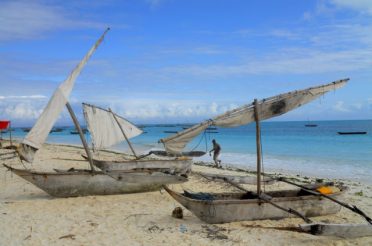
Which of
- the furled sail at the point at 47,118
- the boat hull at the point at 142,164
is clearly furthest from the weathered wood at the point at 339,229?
the boat hull at the point at 142,164

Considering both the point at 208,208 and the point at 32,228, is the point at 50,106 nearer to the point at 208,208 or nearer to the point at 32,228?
the point at 32,228

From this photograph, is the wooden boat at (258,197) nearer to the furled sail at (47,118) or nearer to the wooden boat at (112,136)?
the furled sail at (47,118)

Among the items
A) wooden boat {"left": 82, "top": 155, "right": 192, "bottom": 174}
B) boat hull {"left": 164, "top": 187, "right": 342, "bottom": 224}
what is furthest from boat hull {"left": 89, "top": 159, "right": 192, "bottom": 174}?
boat hull {"left": 164, "top": 187, "right": 342, "bottom": 224}

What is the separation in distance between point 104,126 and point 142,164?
8.15ft

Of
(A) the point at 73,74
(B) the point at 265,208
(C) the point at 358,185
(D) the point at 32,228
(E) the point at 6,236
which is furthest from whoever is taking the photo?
(C) the point at 358,185

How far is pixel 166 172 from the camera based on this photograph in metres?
13.4

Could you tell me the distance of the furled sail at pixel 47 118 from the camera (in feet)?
31.6

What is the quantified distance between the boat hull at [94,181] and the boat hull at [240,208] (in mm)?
3583

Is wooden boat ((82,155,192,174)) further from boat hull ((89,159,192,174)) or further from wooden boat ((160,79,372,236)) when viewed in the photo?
wooden boat ((160,79,372,236))

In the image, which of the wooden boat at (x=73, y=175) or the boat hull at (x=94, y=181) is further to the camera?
the boat hull at (x=94, y=181)

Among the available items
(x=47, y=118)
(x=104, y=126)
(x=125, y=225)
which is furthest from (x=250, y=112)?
(x=104, y=126)

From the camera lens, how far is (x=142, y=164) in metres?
16.7

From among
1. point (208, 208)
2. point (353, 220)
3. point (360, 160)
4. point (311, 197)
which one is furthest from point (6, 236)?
point (360, 160)

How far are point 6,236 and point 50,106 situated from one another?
11.3ft
